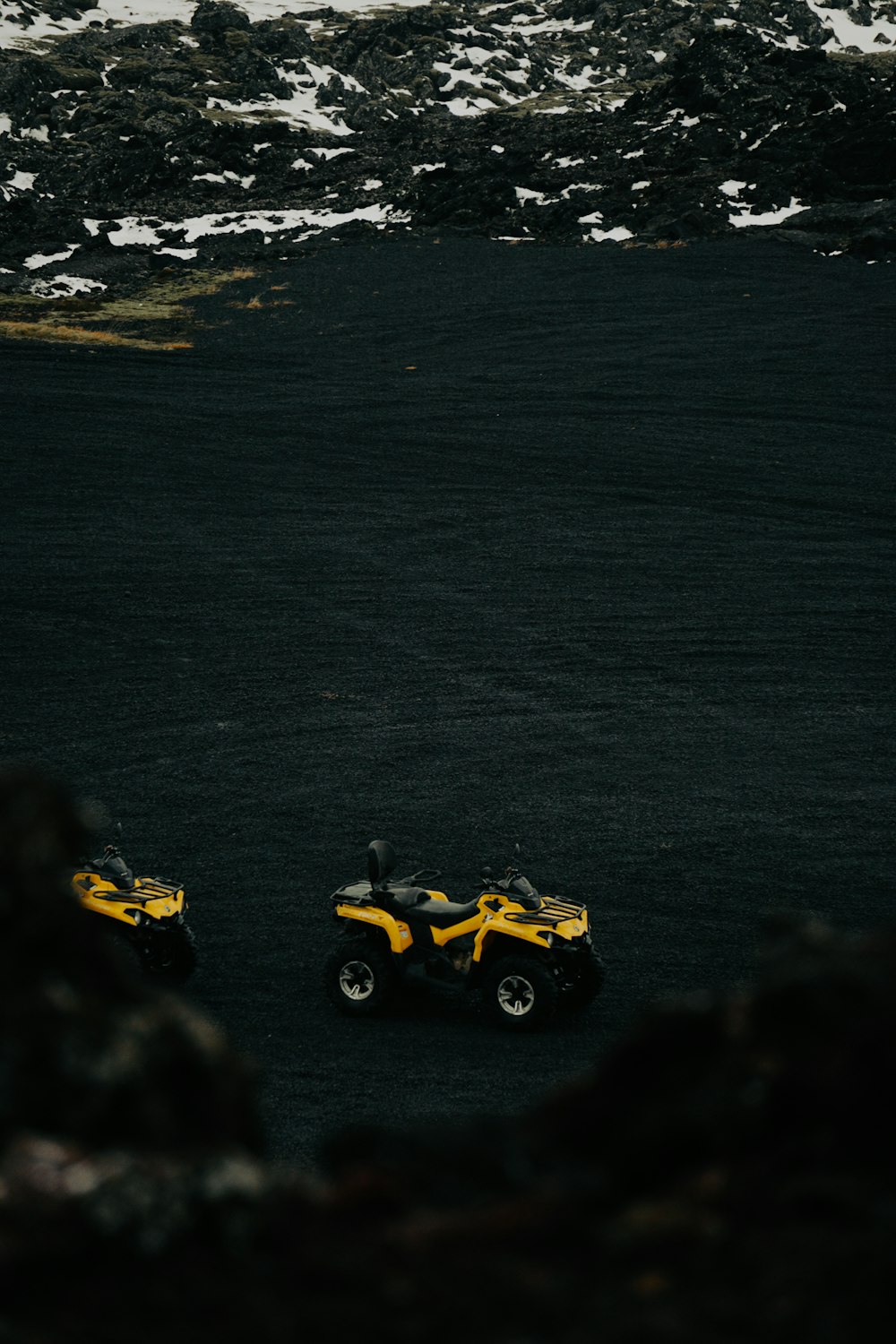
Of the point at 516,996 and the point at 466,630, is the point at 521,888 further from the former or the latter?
the point at 466,630

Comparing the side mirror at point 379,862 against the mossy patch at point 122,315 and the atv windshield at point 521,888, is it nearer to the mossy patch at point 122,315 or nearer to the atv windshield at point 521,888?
the atv windshield at point 521,888

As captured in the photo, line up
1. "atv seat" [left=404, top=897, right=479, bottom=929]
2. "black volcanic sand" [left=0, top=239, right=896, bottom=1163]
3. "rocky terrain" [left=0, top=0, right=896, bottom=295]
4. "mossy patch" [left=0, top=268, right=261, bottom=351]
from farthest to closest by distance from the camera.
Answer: "rocky terrain" [left=0, top=0, right=896, bottom=295], "mossy patch" [left=0, top=268, right=261, bottom=351], "black volcanic sand" [left=0, top=239, right=896, bottom=1163], "atv seat" [left=404, top=897, right=479, bottom=929]

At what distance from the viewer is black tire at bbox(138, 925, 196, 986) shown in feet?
38.8

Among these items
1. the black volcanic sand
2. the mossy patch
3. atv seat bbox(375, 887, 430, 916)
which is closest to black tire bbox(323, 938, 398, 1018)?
the black volcanic sand

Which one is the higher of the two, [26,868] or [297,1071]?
[26,868]

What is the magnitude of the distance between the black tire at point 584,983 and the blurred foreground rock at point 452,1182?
9.02 meters

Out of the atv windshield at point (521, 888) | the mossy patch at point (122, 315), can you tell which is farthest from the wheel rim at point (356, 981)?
the mossy patch at point (122, 315)

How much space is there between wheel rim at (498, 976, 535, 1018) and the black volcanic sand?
0.94 ft

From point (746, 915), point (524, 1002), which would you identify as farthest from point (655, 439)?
point (524, 1002)

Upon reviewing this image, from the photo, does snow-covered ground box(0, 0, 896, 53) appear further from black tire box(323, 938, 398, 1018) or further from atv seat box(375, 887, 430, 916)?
black tire box(323, 938, 398, 1018)

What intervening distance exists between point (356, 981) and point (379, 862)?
1133mm

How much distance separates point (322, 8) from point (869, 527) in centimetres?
13487

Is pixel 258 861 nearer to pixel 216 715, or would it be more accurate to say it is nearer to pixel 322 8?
pixel 216 715

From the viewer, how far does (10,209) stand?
6506cm
